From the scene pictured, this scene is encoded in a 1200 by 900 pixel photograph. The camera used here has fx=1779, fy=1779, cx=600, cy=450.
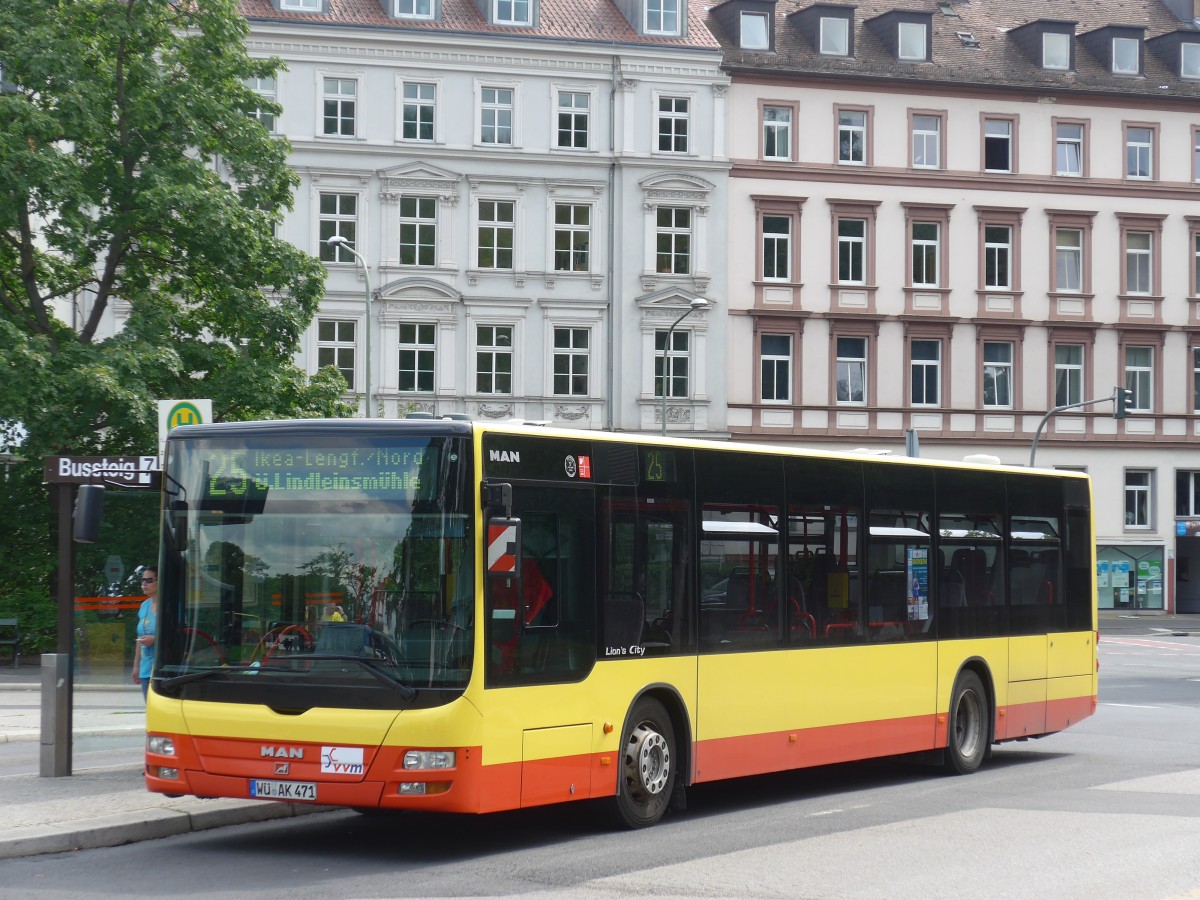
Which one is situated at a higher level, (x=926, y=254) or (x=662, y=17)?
(x=662, y=17)

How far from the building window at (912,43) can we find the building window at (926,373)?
8655 millimetres

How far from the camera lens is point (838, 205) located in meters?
51.2

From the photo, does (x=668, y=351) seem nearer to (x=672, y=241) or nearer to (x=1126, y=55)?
(x=672, y=241)

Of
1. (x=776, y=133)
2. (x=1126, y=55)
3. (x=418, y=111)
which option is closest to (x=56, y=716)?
(x=418, y=111)

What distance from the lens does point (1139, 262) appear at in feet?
177

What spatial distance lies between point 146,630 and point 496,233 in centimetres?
3523

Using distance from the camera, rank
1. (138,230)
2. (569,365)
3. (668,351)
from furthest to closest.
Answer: (569,365), (668,351), (138,230)

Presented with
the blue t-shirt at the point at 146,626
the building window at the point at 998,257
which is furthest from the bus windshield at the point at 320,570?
the building window at the point at 998,257

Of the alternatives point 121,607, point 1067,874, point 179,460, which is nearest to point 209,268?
point 121,607

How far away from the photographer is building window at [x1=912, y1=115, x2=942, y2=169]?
52031mm

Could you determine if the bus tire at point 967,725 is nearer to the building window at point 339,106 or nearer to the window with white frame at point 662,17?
the building window at point 339,106

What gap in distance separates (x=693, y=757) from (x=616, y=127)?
38489 millimetres

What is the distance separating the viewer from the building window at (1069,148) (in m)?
53.2

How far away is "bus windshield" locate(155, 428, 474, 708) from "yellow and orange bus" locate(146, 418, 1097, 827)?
0.04ft
